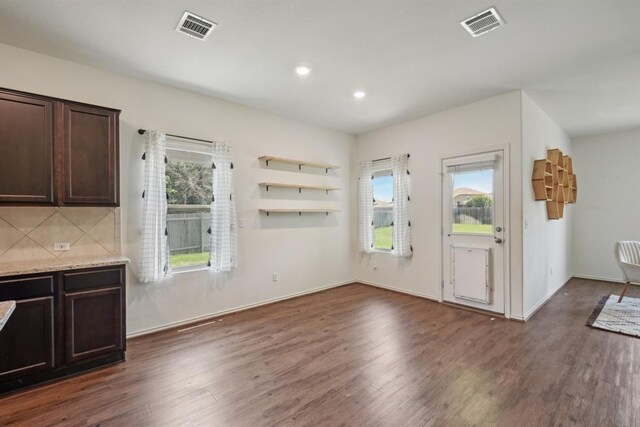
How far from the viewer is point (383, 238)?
210 inches

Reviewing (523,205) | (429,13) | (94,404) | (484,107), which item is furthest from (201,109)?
(523,205)

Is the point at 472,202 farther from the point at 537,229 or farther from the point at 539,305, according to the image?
the point at 539,305

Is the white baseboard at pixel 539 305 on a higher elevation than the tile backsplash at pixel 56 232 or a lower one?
lower

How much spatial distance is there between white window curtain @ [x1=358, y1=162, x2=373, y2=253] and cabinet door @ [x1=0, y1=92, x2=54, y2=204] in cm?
425

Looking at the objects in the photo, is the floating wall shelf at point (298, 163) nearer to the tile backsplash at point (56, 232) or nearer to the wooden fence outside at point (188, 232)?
the wooden fence outside at point (188, 232)

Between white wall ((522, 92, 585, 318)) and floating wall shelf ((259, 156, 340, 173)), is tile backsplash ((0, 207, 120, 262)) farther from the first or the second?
white wall ((522, 92, 585, 318))

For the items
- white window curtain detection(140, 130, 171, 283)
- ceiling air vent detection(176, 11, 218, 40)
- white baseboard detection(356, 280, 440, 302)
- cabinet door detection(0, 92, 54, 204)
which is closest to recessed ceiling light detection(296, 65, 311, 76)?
ceiling air vent detection(176, 11, 218, 40)

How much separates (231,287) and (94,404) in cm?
198

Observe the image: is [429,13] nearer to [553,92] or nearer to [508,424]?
[553,92]

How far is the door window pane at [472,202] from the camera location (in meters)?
4.01

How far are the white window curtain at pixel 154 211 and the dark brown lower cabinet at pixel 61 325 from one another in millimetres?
494

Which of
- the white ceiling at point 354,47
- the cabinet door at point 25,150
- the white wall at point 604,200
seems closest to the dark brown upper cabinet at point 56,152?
the cabinet door at point 25,150

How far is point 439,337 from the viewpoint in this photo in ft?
10.6

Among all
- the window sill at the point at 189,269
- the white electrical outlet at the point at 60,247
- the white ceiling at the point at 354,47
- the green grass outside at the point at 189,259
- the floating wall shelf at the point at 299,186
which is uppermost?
the white ceiling at the point at 354,47
